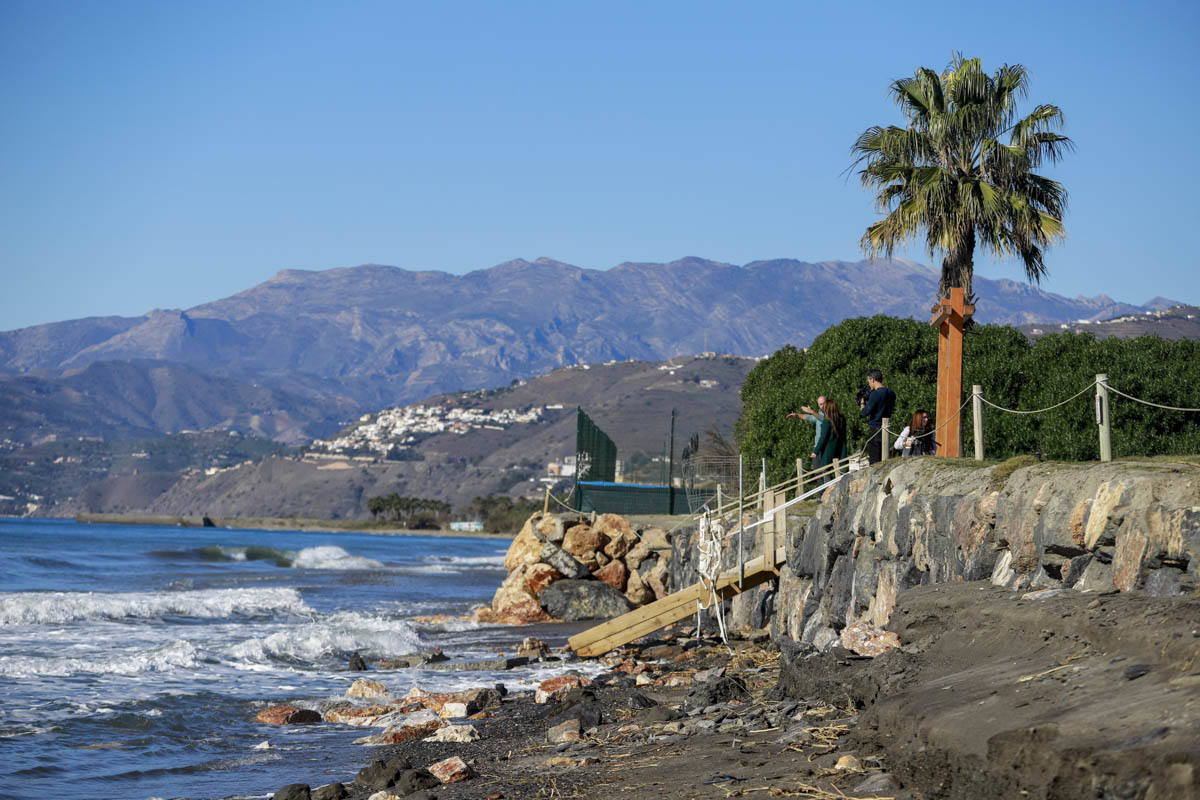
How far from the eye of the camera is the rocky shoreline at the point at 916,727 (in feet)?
13.5

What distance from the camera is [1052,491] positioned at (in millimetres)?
7156

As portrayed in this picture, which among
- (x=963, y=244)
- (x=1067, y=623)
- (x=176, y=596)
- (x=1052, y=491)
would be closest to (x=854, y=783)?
(x=1067, y=623)

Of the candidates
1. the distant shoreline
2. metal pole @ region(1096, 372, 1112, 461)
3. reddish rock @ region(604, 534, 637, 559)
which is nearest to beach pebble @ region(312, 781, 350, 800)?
metal pole @ region(1096, 372, 1112, 461)

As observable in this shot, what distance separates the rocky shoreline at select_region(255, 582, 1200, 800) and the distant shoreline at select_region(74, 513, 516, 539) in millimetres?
113106

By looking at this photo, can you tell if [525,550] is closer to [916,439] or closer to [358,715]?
[916,439]

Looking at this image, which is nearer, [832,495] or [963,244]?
[832,495]

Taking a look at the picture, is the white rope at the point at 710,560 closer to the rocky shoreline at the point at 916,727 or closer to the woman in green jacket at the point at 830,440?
the woman in green jacket at the point at 830,440

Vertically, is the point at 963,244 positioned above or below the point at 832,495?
above

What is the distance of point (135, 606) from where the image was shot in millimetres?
23078

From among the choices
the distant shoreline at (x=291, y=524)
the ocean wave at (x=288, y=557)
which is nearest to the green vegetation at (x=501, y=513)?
the distant shoreline at (x=291, y=524)

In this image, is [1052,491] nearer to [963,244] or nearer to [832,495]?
[832,495]

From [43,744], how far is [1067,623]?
852 cm

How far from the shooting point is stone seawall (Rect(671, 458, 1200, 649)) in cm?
590

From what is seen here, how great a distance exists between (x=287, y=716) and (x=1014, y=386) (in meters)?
16.4
